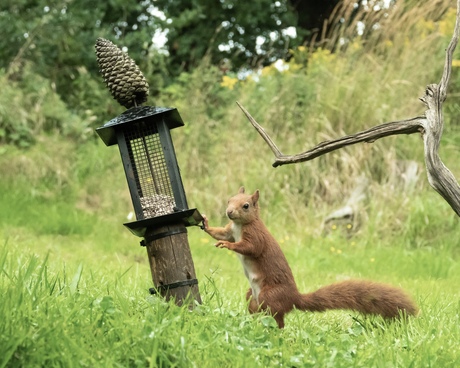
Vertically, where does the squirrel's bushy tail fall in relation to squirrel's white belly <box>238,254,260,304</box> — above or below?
below

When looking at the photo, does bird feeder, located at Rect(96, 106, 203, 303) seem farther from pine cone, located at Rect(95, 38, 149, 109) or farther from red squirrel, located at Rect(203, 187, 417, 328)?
red squirrel, located at Rect(203, 187, 417, 328)

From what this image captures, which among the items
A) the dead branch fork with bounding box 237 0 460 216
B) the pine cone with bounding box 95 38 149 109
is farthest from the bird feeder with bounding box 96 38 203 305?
the dead branch fork with bounding box 237 0 460 216

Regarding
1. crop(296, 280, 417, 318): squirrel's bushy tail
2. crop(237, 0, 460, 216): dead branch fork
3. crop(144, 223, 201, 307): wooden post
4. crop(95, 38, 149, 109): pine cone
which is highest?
crop(95, 38, 149, 109): pine cone

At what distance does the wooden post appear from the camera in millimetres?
3592

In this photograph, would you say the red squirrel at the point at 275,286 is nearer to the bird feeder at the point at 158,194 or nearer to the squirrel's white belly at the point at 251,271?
the squirrel's white belly at the point at 251,271

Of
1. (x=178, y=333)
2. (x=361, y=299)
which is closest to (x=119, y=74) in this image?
(x=178, y=333)

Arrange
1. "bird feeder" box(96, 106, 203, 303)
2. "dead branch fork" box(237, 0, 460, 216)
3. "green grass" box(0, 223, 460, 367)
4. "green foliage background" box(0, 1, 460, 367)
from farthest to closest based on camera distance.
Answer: "bird feeder" box(96, 106, 203, 303) < "dead branch fork" box(237, 0, 460, 216) < "green foliage background" box(0, 1, 460, 367) < "green grass" box(0, 223, 460, 367)

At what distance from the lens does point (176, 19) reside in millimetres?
13922

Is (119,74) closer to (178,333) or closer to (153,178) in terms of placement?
(153,178)

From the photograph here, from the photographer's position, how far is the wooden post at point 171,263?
3.59m

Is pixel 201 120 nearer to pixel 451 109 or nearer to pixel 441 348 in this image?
pixel 451 109

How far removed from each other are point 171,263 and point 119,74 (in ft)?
3.06

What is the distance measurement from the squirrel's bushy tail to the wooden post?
562mm

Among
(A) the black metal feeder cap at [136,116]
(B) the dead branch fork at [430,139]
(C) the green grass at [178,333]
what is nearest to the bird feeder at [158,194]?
(A) the black metal feeder cap at [136,116]
